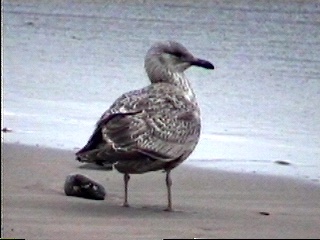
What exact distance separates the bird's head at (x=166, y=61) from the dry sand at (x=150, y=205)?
0.80m

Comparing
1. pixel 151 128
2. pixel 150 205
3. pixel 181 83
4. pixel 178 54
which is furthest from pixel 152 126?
pixel 178 54

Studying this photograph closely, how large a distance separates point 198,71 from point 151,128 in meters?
8.21

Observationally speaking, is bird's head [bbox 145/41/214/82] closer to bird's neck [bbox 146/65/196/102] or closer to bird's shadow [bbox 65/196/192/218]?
bird's neck [bbox 146/65/196/102]

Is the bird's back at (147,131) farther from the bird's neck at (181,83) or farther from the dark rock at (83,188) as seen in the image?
the dark rock at (83,188)

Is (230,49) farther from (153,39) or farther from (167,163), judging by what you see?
(167,163)

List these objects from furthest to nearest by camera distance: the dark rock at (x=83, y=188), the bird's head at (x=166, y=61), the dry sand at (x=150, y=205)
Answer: the bird's head at (x=166, y=61), the dark rock at (x=83, y=188), the dry sand at (x=150, y=205)

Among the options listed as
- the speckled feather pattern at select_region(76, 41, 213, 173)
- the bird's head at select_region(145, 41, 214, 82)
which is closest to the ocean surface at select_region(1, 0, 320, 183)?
the bird's head at select_region(145, 41, 214, 82)

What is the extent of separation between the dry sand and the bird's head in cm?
80

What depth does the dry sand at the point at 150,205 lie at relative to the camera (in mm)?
7602

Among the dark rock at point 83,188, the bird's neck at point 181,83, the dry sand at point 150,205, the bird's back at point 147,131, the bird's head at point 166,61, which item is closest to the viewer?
the dry sand at point 150,205

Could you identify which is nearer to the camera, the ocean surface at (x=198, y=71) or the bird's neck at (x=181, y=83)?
the bird's neck at (x=181, y=83)

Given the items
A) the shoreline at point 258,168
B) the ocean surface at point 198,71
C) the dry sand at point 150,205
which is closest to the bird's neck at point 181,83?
the dry sand at point 150,205

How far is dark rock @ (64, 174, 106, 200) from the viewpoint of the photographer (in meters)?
8.88

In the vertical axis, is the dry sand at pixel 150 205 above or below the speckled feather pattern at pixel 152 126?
below
